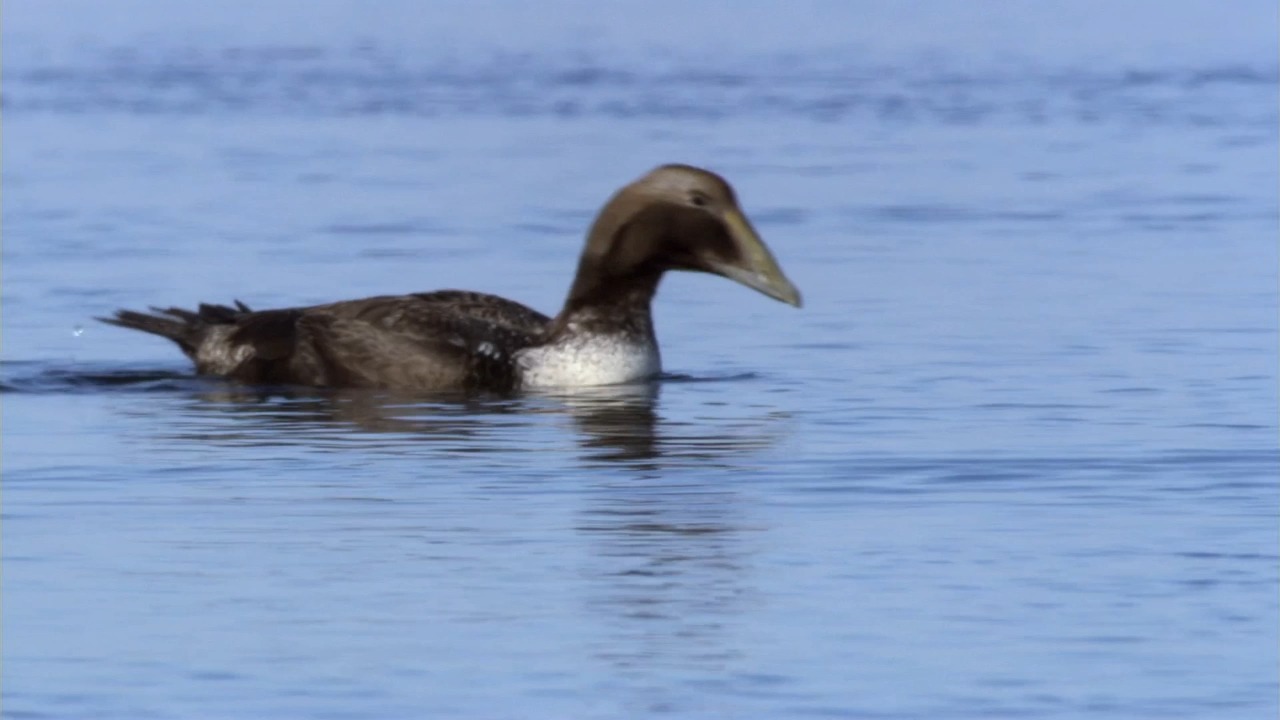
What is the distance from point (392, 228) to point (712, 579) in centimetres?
1181

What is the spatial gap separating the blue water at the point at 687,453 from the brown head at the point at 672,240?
514 mm

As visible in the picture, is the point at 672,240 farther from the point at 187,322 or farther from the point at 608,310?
the point at 187,322

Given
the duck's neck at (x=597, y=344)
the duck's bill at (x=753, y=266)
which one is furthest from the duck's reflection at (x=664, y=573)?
the duck's neck at (x=597, y=344)

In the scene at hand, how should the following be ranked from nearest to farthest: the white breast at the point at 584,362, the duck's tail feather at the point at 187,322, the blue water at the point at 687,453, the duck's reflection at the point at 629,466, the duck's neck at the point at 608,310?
the blue water at the point at 687,453, the duck's reflection at the point at 629,466, the white breast at the point at 584,362, the duck's neck at the point at 608,310, the duck's tail feather at the point at 187,322

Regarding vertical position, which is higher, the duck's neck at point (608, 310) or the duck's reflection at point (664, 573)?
the duck's neck at point (608, 310)

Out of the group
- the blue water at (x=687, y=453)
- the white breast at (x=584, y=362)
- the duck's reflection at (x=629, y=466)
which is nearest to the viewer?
the blue water at (x=687, y=453)

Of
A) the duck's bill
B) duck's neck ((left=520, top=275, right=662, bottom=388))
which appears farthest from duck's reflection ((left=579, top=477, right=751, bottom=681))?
duck's neck ((left=520, top=275, right=662, bottom=388))

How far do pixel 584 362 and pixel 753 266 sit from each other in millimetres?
853

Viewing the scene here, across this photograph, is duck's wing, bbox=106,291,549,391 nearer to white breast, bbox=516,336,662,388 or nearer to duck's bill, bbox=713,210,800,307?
white breast, bbox=516,336,662,388

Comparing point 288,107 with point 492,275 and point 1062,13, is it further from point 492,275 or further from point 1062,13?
point 1062,13

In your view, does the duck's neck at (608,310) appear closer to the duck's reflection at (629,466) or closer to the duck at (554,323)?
the duck at (554,323)

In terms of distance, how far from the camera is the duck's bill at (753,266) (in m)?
13.2

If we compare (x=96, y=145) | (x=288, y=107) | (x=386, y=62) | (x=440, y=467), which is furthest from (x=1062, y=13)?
(x=440, y=467)

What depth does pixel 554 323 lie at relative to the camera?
13.6 m
